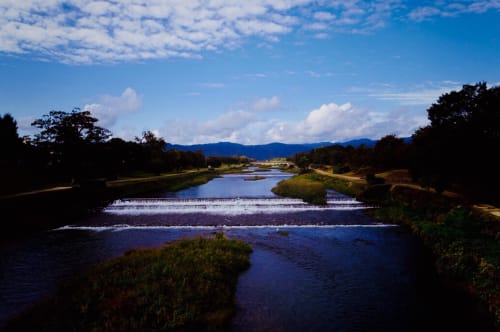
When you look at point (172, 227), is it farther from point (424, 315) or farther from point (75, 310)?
point (424, 315)

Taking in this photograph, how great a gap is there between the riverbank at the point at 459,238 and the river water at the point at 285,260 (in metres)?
1.53

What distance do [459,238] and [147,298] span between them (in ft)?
65.7

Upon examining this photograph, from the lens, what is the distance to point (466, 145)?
29.2 m

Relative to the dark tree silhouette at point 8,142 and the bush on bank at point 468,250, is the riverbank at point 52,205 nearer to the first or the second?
the dark tree silhouette at point 8,142

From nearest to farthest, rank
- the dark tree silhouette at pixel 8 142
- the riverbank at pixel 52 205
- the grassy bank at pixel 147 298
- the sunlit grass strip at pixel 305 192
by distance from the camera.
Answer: the grassy bank at pixel 147 298
the riverbank at pixel 52 205
the sunlit grass strip at pixel 305 192
the dark tree silhouette at pixel 8 142

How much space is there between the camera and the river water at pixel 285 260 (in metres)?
13.3

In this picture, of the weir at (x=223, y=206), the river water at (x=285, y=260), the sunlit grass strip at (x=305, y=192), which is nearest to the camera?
the river water at (x=285, y=260)

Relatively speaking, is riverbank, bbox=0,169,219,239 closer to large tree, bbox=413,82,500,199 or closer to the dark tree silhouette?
the dark tree silhouette

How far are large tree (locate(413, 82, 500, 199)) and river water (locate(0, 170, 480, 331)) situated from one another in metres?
8.37

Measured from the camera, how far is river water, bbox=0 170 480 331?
13336 millimetres

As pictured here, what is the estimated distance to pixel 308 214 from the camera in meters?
33.8

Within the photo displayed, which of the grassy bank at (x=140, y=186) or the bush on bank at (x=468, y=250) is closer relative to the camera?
the bush on bank at (x=468, y=250)

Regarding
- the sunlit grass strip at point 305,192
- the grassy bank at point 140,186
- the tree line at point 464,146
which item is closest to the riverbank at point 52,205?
the grassy bank at point 140,186

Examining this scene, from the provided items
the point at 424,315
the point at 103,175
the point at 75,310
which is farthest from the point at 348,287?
the point at 103,175
